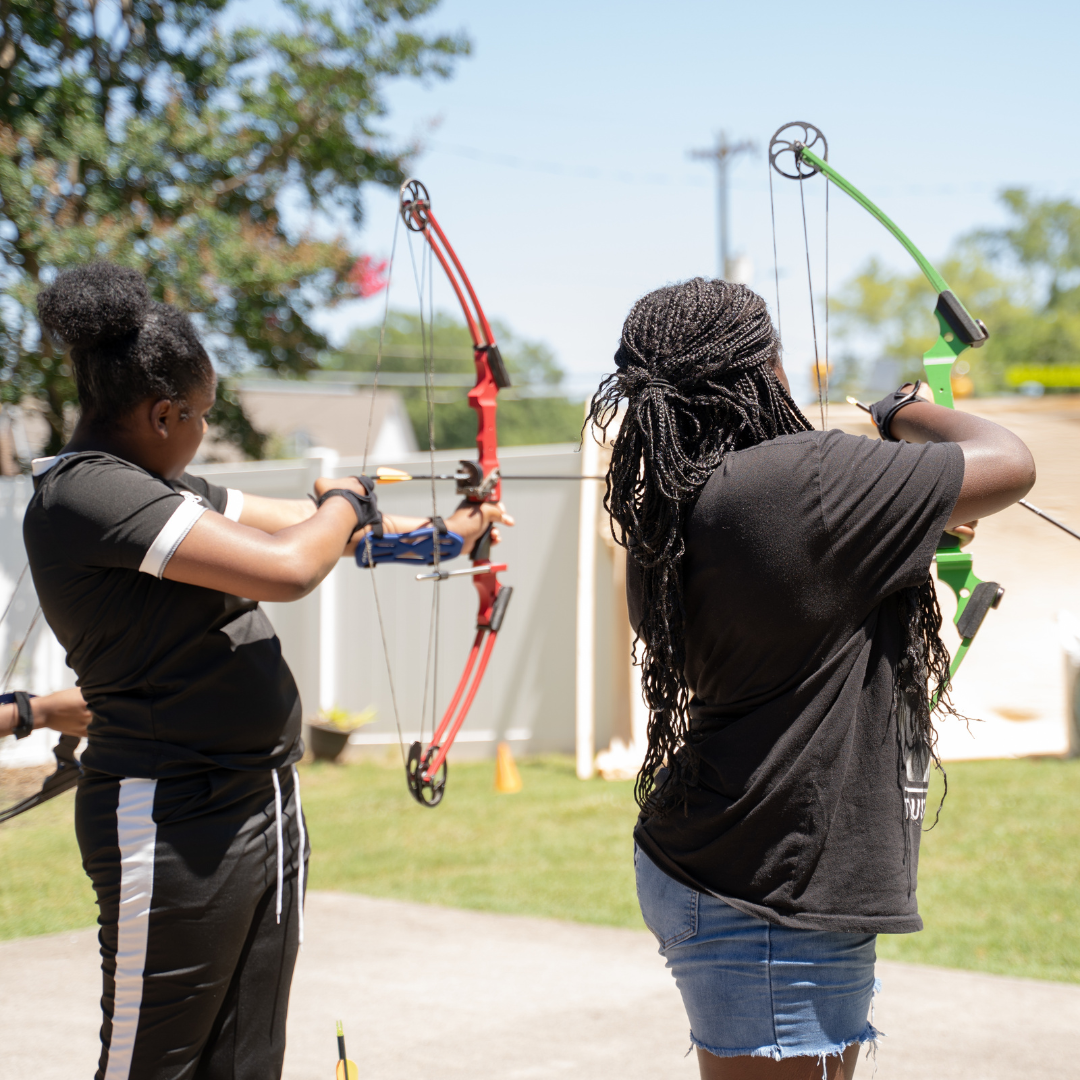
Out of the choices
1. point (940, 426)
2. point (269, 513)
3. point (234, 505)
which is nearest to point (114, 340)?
point (234, 505)

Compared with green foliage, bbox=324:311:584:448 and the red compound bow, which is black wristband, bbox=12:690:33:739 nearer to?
the red compound bow

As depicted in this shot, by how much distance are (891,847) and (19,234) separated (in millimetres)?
7328

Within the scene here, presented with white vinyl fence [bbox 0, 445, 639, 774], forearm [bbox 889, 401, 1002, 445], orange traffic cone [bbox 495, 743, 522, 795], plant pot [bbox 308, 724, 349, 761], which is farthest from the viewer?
plant pot [bbox 308, 724, 349, 761]

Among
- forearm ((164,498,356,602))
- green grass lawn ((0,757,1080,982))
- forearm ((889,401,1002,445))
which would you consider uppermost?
forearm ((889,401,1002,445))

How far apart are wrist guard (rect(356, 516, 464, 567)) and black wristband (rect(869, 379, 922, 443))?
114 centimetres

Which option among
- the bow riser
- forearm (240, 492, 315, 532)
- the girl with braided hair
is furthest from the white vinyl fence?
the girl with braided hair

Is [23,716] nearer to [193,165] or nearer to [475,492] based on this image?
[475,492]

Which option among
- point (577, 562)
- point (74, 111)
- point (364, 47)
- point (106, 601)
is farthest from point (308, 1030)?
point (364, 47)

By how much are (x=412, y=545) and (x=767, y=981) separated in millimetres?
1450

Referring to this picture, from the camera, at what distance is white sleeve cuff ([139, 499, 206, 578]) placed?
1837 millimetres

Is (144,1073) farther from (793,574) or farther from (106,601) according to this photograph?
(793,574)

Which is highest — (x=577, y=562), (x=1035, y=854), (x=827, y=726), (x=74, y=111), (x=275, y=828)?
(x=74, y=111)

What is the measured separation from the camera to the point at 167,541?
184cm

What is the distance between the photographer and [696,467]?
1.60 metres
